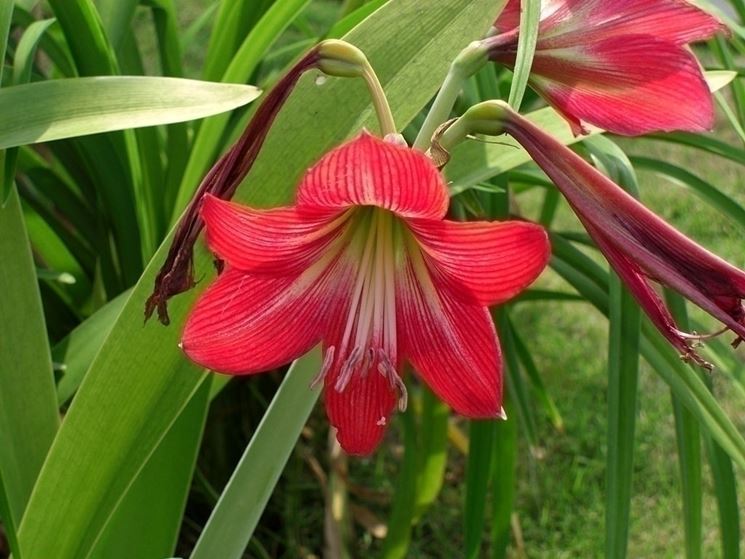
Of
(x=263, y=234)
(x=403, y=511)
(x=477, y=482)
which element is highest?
(x=263, y=234)

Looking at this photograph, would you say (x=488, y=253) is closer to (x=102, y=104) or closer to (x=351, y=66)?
(x=351, y=66)

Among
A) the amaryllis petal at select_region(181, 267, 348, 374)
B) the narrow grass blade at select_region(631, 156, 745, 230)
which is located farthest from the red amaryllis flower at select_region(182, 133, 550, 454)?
the narrow grass blade at select_region(631, 156, 745, 230)

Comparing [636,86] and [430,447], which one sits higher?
[636,86]

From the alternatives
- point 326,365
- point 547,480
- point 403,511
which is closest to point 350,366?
point 326,365

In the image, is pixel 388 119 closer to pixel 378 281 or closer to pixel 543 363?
pixel 378 281

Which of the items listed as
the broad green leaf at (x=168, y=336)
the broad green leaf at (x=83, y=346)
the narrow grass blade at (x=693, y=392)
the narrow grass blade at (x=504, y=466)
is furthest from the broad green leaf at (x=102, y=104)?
the narrow grass blade at (x=504, y=466)

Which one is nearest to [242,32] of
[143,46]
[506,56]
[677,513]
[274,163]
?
[274,163]

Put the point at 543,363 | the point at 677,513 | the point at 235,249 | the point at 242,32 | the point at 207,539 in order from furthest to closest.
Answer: the point at 543,363 → the point at 677,513 → the point at 242,32 → the point at 207,539 → the point at 235,249
